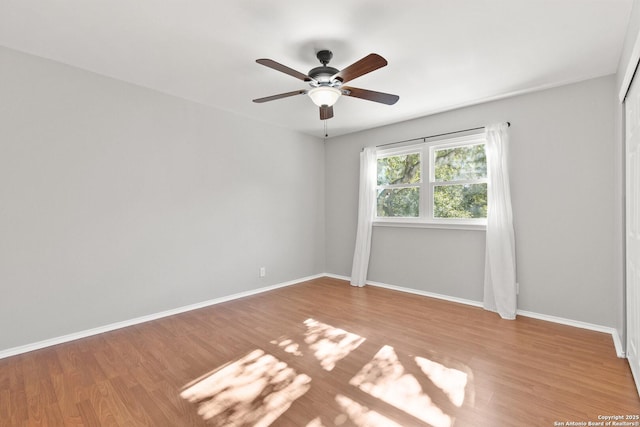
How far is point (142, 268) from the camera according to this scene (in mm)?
3205

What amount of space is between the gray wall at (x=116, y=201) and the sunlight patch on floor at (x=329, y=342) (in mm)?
1584

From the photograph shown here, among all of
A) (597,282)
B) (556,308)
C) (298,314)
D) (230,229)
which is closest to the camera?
(597,282)

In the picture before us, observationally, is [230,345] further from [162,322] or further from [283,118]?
[283,118]

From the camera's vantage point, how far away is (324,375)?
2.16 metres

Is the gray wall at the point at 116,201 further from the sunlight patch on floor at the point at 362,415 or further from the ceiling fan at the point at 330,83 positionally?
the sunlight patch on floor at the point at 362,415

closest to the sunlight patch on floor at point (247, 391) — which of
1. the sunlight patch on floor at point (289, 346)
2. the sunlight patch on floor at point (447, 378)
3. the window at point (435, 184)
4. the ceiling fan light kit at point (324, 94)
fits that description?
the sunlight patch on floor at point (289, 346)

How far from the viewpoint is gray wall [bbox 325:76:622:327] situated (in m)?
2.88

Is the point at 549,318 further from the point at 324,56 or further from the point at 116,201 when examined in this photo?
the point at 116,201

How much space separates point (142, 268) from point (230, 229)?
1144 mm

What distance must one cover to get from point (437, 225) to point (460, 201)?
0.43m

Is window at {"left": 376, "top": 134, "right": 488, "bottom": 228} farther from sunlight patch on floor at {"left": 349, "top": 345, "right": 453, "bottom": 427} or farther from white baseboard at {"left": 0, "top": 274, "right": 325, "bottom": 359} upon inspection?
white baseboard at {"left": 0, "top": 274, "right": 325, "bottom": 359}

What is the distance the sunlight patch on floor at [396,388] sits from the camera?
5.68 feet

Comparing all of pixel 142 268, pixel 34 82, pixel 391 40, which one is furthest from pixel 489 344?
pixel 34 82

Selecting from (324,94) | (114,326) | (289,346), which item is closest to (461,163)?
(324,94)
